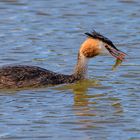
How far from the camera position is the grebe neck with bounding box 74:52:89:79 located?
1525cm

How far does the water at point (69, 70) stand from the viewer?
1196 centimetres

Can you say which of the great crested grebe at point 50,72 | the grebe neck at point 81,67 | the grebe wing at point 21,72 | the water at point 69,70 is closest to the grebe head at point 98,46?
the great crested grebe at point 50,72

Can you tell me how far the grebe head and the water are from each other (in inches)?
16.4

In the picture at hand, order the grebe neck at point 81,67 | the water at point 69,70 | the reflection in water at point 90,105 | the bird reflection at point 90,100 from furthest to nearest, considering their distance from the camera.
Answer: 1. the grebe neck at point 81,67
2. the bird reflection at point 90,100
3. the reflection in water at point 90,105
4. the water at point 69,70

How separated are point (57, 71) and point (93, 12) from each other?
4653mm

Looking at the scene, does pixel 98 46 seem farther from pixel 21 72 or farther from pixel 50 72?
pixel 21 72

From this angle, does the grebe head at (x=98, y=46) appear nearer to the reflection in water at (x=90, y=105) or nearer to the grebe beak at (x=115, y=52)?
the grebe beak at (x=115, y=52)

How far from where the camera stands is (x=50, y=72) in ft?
48.6

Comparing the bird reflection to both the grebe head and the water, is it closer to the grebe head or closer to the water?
the water

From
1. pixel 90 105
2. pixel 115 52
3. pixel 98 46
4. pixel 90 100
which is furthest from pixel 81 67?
pixel 90 105

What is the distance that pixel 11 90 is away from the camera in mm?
14297

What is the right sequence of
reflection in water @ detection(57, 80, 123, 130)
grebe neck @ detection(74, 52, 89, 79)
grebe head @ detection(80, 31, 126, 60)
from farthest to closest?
grebe neck @ detection(74, 52, 89, 79)
grebe head @ detection(80, 31, 126, 60)
reflection in water @ detection(57, 80, 123, 130)

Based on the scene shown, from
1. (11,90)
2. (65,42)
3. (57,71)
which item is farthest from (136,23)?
(11,90)

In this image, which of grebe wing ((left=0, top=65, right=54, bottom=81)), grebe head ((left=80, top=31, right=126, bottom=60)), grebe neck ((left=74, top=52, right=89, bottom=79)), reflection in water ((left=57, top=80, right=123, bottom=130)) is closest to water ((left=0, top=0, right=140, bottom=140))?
reflection in water ((left=57, top=80, right=123, bottom=130))
